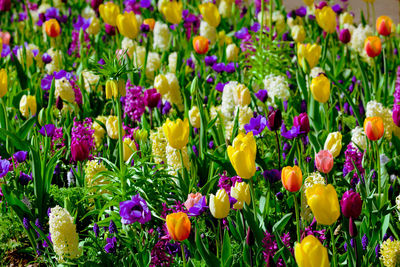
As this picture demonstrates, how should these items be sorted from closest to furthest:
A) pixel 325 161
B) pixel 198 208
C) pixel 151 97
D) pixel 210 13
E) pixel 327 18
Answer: pixel 198 208 → pixel 325 161 → pixel 151 97 → pixel 327 18 → pixel 210 13

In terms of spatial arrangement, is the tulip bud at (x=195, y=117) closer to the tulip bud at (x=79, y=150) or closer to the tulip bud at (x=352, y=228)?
the tulip bud at (x=79, y=150)

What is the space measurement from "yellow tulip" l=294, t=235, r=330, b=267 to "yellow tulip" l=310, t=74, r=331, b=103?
1.24 metres

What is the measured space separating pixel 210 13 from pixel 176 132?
2118 mm

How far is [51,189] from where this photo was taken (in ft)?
8.33

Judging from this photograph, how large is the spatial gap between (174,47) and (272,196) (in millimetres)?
2391

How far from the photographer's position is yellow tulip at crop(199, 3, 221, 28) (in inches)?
162

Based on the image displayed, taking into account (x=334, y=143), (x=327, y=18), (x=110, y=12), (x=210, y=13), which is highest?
(x=110, y=12)

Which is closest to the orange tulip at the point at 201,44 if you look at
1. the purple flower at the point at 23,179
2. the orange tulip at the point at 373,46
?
the orange tulip at the point at 373,46

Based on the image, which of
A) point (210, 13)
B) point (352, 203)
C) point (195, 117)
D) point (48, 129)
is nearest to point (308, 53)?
point (195, 117)

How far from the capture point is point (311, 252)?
1481 millimetres

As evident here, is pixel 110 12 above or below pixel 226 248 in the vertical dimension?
above

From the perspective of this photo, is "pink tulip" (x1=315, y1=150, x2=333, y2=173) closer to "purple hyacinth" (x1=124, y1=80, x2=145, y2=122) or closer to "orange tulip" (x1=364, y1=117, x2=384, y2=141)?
"orange tulip" (x1=364, y1=117, x2=384, y2=141)

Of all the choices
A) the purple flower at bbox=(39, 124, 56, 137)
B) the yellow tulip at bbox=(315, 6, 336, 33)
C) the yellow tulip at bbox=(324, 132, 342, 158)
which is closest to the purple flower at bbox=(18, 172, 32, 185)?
the purple flower at bbox=(39, 124, 56, 137)

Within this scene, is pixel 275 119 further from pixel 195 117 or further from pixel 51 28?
pixel 51 28
